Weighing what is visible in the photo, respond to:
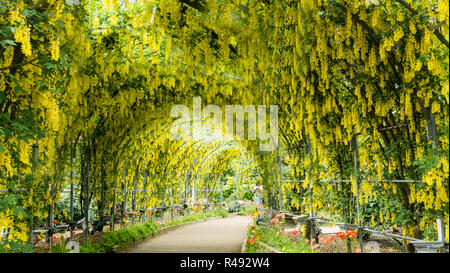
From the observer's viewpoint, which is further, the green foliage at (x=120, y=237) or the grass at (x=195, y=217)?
the grass at (x=195, y=217)

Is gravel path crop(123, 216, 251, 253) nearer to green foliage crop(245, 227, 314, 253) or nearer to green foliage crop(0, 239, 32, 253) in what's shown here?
green foliage crop(245, 227, 314, 253)

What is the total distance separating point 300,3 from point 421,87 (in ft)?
4.09

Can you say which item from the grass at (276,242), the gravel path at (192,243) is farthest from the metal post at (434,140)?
the gravel path at (192,243)

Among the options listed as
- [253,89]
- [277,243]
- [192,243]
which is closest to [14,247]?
[277,243]

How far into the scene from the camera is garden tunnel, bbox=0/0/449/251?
2.85m

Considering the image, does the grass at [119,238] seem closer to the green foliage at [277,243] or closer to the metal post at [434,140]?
the green foliage at [277,243]

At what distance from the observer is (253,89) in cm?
584

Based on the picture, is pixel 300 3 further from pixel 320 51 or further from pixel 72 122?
pixel 72 122

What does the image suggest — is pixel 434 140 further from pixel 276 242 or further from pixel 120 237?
pixel 120 237

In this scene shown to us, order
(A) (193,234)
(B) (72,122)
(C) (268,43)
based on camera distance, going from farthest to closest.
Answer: (A) (193,234)
(B) (72,122)
(C) (268,43)

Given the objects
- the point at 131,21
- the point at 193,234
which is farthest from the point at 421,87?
the point at 193,234

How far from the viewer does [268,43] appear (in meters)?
4.34

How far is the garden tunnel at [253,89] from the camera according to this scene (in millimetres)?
2854

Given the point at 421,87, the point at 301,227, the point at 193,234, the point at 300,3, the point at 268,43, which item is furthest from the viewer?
the point at 193,234
